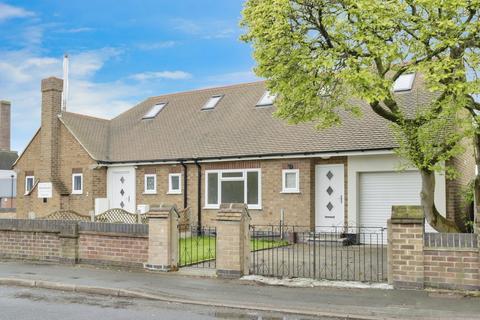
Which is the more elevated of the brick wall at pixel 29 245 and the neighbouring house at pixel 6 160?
the neighbouring house at pixel 6 160

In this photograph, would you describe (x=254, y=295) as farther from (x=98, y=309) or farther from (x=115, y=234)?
(x=115, y=234)

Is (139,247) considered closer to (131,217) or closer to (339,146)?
(131,217)

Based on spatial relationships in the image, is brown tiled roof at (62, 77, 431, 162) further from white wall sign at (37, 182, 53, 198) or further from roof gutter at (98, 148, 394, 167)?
white wall sign at (37, 182, 53, 198)

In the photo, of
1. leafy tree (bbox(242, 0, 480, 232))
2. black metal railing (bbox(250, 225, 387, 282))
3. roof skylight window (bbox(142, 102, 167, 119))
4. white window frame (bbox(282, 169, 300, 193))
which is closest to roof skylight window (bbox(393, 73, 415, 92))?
white window frame (bbox(282, 169, 300, 193))

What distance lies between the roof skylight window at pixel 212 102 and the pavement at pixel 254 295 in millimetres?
14247

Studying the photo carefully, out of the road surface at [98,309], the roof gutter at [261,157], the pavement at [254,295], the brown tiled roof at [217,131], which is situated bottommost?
the road surface at [98,309]

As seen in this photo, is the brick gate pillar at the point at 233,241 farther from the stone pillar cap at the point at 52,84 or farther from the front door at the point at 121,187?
the stone pillar cap at the point at 52,84

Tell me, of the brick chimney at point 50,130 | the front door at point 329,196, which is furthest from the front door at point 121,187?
the front door at point 329,196

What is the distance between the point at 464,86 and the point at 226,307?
20.3 feet

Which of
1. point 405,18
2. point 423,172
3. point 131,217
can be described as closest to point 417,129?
point 423,172

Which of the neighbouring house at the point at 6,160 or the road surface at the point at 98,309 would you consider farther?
the neighbouring house at the point at 6,160

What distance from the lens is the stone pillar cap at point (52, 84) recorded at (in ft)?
87.1

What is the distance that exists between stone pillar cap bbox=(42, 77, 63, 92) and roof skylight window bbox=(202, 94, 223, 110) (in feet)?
23.7

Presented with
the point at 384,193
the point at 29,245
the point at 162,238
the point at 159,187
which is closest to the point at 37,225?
the point at 29,245
